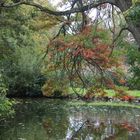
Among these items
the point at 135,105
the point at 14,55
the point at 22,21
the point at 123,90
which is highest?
the point at 22,21

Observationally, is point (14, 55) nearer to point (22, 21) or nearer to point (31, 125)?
point (22, 21)

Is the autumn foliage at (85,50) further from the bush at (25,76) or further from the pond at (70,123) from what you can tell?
the bush at (25,76)

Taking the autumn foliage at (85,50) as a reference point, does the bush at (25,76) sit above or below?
below

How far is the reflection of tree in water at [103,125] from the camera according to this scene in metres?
15.5

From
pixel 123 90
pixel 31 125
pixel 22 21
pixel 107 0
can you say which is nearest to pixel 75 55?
pixel 107 0

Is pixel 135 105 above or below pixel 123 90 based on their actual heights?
below

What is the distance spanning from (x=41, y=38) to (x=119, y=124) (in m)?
8.24

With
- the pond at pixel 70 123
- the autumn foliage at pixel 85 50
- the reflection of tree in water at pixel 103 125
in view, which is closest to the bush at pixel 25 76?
the pond at pixel 70 123

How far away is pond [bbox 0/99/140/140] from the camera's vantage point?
15250 mm

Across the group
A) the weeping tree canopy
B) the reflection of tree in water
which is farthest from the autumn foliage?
the reflection of tree in water

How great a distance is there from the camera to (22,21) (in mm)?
20703

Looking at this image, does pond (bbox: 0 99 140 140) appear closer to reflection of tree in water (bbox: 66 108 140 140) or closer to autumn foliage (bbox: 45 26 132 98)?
reflection of tree in water (bbox: 66 108 140 140)

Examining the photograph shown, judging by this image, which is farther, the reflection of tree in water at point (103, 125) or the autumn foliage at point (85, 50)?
the reflection of tree in water at point (103, 125)

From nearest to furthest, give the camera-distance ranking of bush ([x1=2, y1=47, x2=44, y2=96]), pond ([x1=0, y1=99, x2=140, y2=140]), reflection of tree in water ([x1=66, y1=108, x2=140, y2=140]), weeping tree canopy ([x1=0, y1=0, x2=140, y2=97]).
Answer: weeping tree canopy ([x1=0, y1=0, x2=140, y2=97]), pond ([x1=0, y1=99, x2=140, y2=140]), reflection of tree in water ([x1=66, y1=108, x2=140, y2=140]), bush ([x1=2, y1=47, x2=44, y2=96])
